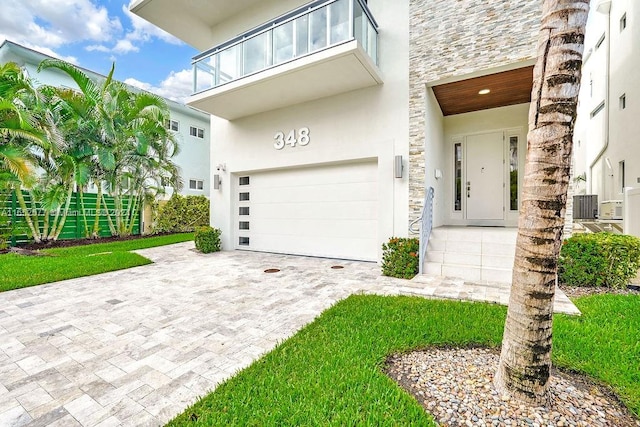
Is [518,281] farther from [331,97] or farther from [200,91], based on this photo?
[200,91]

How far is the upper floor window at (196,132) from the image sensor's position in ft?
57.5

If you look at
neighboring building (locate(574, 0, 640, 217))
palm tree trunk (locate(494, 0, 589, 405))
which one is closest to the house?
palm tree trunk (locate(494, 0, 589, 405))

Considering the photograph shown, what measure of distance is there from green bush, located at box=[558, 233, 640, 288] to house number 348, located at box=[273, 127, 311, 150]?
18.7 feet

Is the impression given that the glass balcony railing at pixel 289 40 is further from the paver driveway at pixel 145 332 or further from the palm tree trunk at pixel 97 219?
the palm tree trunk at pixel 97 219

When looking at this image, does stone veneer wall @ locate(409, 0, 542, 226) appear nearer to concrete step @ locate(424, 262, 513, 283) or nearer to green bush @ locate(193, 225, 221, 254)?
concrete step @ locate(424, 262, 513, 283)

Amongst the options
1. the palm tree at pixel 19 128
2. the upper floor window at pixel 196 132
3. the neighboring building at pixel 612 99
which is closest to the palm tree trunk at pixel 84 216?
the palm tree at pixel 19 128

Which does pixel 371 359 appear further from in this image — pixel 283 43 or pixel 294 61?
pixel 283 43

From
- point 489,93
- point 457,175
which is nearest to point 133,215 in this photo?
point 457,175

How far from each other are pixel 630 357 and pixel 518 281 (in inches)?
64.5

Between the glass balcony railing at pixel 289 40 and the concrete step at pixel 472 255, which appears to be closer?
the concrete step at pixel 472 255

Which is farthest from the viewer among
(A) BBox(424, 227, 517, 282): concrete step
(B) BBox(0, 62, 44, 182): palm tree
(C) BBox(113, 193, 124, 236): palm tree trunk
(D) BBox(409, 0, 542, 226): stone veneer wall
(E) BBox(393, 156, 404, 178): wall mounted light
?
(C) BBox(113, 193, 124, 236): palm tree trunk

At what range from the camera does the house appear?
561 cm

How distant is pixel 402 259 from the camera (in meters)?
5.42

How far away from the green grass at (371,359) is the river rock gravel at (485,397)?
0.40 feet
